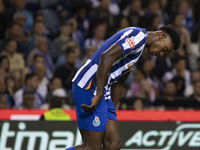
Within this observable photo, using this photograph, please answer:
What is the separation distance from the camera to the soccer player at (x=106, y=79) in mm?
3518

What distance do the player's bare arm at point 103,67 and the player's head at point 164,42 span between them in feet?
1.37

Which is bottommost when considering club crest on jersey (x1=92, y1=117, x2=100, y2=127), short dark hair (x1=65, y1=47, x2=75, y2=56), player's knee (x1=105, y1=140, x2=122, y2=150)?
player's knee (x1=105, y1=140, x2=122, y2=150)

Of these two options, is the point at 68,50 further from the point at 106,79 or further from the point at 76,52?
the point at 106,79

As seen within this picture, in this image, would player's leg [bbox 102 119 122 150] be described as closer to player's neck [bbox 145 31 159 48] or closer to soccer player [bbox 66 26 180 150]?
soccer player [bbox 66 26 180 150]

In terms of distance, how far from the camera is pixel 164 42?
12.3 ft

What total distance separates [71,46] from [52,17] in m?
1.32

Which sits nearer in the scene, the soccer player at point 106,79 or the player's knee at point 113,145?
the soccer player at point 106,79

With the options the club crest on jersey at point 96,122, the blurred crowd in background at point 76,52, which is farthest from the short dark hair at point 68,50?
the club crest on jersey at point 96,122

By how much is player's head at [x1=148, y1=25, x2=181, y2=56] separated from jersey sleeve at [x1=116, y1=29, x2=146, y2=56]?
5.8 inches

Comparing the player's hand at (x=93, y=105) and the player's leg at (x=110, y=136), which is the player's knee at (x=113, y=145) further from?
the player's hand at (x=93, y=105)

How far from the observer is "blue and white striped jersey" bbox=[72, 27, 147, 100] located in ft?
11.9

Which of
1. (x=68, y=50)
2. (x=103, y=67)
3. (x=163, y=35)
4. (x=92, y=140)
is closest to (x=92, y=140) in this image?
(x=92, y=140)

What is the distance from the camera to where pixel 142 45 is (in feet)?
12.0

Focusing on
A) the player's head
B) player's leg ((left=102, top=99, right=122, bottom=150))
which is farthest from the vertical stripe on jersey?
the player's head
